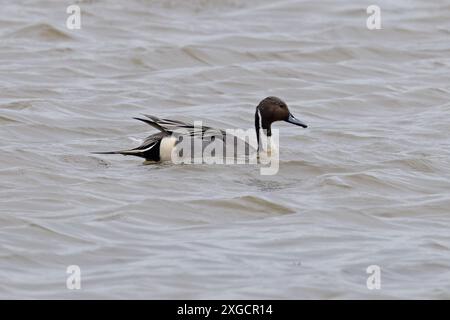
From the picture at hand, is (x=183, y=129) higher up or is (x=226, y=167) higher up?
(x=183, y=129)

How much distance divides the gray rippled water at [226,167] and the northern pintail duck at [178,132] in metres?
0.16

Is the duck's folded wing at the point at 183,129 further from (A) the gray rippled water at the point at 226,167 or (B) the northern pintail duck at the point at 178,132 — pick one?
(A) the gray rippled water at the point at 226,167

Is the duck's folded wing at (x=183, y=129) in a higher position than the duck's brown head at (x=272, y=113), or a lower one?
lower

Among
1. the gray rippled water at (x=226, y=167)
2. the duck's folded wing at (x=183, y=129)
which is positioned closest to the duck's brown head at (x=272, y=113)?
the gray rippled water at (x=226, y=167)

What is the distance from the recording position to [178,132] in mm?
9008

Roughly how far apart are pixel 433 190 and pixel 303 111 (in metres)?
2.75

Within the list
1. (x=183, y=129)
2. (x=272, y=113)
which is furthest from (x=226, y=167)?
(x=272, y=113)

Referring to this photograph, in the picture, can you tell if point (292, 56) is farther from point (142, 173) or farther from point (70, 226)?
point (70, 226)

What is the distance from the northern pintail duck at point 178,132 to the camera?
8.93 meters

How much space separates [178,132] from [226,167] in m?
0.42

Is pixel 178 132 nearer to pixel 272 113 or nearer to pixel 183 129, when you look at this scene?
pixel 183 129

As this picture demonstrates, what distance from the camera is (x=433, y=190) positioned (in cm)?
855

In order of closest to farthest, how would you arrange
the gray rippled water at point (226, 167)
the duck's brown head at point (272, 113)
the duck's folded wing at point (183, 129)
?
the gray rippled water at point (226, 167), the duck's folded wing at point (183, 129), the duck's brown head at point (272, 113)
